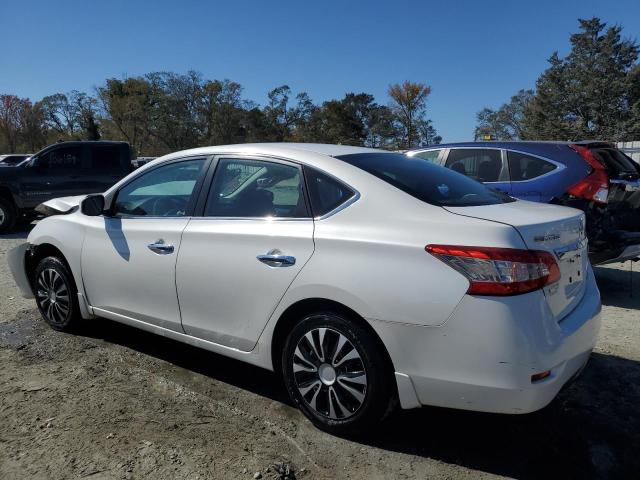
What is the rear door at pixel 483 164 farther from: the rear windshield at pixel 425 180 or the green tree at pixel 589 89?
the green tree at pixel 589 89

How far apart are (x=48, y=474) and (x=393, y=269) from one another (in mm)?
2011

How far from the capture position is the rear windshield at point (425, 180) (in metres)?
2.95

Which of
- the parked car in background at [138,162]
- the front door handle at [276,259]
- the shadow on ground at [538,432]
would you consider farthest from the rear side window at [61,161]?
the front door handle at [276,259]

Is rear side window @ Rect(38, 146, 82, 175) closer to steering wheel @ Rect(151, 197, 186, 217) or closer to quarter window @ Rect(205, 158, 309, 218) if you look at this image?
steering wheel @ Rect(151, 197, 186, 217)

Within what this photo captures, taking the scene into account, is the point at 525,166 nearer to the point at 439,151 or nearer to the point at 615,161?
the point at 615,161

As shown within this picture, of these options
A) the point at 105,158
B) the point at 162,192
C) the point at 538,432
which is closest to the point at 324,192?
the point at 162,192

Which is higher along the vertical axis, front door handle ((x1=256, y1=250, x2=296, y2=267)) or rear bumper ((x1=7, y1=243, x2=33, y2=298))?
front door handle ((x1=256, y1=250, x2=296, y2=267))

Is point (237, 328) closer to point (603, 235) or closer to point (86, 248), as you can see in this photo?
point (86, 248)

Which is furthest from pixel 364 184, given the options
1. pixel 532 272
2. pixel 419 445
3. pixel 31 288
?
pixel 31 288

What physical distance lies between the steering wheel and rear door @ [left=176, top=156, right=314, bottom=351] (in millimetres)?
264

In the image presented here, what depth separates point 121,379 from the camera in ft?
12.2

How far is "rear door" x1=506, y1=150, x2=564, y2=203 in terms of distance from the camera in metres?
5.88

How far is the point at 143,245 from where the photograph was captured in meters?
3.71

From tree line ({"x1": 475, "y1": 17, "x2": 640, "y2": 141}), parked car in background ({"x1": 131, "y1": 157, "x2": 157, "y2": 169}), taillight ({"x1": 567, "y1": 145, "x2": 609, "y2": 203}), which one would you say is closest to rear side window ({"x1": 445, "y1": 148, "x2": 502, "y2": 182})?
taillight ({"x1": 567, "y1": 145, "x2": 609, "y2": 203})
